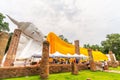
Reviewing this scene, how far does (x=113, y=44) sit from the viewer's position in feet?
178

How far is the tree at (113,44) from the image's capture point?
53438mm

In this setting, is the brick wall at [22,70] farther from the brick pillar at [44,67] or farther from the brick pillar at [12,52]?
the brick pillar at [12,52]

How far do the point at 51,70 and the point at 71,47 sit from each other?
13864 millimetres

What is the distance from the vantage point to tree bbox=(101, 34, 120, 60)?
175ft

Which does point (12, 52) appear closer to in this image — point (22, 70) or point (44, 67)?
point (22, 70)

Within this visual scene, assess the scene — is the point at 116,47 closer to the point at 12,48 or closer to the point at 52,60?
the point at 52,60

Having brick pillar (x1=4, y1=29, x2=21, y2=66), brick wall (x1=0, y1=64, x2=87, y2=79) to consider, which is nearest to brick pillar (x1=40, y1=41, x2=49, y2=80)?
brick wall (x1=0, y1=64, x2=87, y2=79)

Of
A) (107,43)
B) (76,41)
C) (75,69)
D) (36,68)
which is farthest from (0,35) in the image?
(107,43)

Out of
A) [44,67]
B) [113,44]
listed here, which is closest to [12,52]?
[44,67]

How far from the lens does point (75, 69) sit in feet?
54.7

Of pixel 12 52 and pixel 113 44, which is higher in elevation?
pixel 113 44

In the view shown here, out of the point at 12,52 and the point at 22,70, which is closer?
the point at 22,70

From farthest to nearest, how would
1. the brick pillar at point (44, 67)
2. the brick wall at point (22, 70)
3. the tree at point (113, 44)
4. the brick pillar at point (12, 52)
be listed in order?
the tree at point (113, 44)
the brick pillar at point (12, 52)
the brick pillar at point (44, 67)
the brick wall at point (22, 70)

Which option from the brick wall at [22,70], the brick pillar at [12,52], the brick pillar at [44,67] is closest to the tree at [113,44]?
the brick pillar at [12,52]
